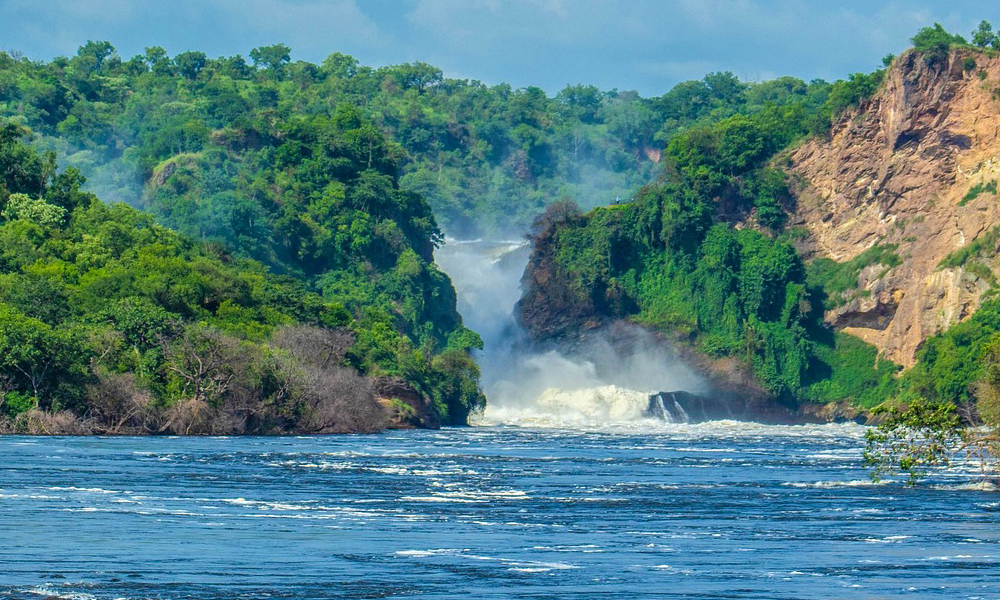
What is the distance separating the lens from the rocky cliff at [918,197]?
130250 millimetres

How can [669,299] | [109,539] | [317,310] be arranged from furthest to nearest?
[669,299]
[317,310]
[109,539]

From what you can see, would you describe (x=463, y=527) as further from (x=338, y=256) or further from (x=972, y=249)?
(x=338, y=256)

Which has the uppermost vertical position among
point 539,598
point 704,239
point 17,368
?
point 704,239

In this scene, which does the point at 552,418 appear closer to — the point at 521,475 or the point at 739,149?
the point at 739,149

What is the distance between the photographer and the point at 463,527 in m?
37.1

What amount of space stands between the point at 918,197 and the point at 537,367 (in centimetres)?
3532

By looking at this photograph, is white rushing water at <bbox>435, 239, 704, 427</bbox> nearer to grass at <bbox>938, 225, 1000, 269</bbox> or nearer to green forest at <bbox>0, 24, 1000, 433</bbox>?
green forest at <bbox>0, 24, 1000, 433</bbox>

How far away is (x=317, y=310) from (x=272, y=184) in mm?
46741

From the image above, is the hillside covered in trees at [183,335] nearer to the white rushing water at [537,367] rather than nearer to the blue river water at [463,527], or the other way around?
the white rushing water at [537,367]

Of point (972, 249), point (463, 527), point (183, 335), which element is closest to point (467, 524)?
point (463, 527)

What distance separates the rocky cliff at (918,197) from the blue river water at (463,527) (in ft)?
238

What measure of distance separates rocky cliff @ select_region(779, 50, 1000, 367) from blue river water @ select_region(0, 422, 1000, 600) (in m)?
72.7

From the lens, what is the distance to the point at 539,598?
27469mm

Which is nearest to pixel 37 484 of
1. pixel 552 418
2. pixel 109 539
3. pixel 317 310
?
pixel 109 539
